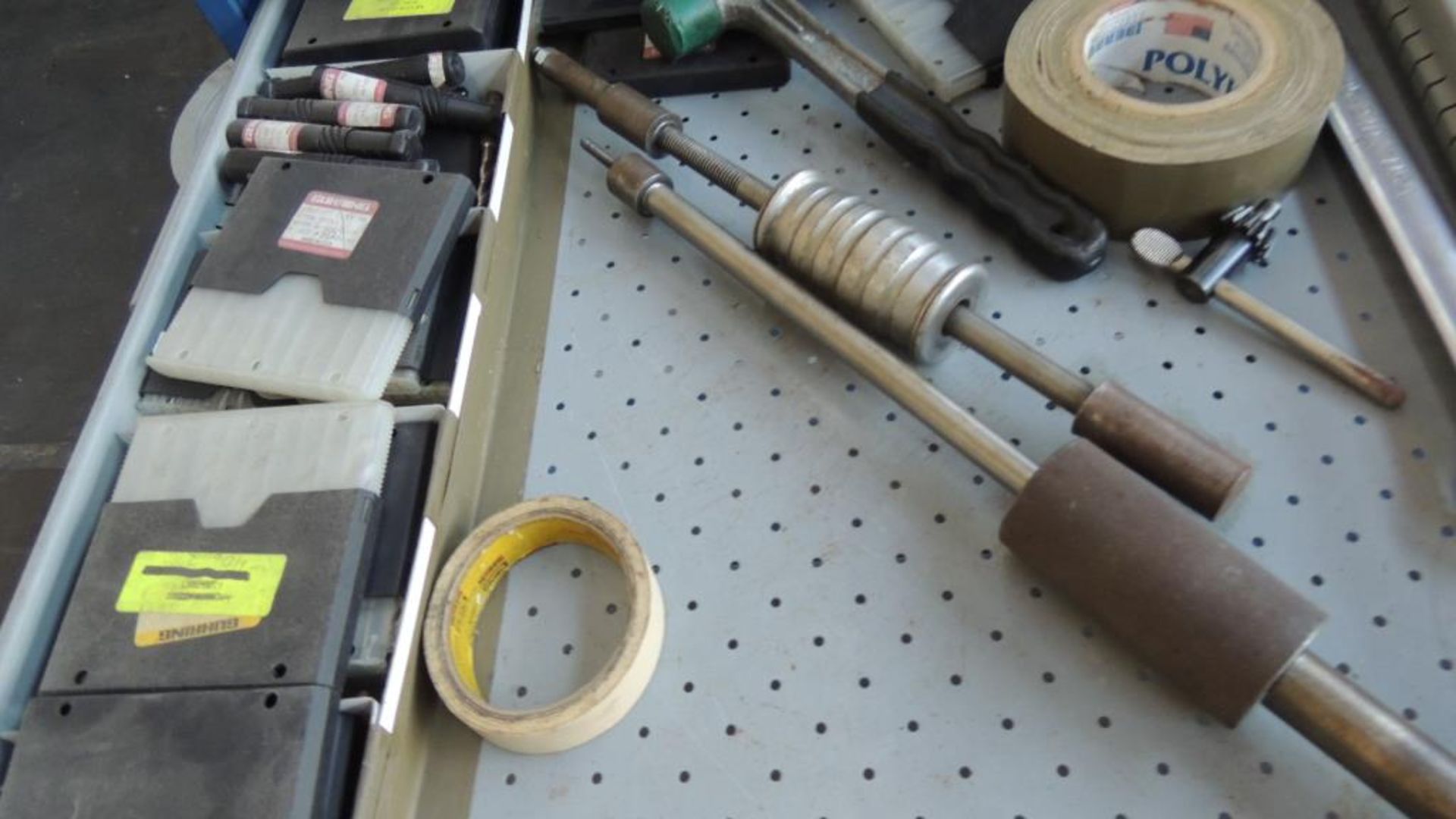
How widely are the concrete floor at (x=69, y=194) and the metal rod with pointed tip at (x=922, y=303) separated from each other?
1.29m

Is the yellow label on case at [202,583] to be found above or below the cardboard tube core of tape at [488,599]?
above

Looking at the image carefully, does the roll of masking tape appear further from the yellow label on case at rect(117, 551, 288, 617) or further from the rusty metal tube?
the yellow label on case at rect(117, 551, 288, 617)

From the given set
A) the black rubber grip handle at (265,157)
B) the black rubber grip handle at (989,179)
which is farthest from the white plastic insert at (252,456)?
the black rubber grip handle at (989,179)

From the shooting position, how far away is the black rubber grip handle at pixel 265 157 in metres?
0.89

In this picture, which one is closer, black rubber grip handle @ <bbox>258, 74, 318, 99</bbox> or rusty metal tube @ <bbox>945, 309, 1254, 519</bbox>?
rusty metal tube @ <bbox>945, 309, 1254, 519</bbox>

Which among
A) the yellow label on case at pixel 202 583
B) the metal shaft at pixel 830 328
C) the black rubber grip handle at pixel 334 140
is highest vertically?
the black rubber grip handle at pixel 334 140

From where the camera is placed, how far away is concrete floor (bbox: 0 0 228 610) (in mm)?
1636

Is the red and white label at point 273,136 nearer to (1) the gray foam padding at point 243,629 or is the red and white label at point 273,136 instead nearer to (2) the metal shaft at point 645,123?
(2) the metal shaft at point 645,123

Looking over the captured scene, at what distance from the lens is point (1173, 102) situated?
85 centimetres

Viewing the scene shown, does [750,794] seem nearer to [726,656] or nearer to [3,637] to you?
[726,656]

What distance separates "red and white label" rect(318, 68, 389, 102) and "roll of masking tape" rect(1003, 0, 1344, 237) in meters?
0.54

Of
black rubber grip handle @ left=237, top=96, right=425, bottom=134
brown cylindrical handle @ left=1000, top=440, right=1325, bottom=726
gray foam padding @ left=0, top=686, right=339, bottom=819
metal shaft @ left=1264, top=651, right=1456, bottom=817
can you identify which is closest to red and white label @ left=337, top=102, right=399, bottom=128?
black rubber grip handle @ left=237, top=96, right=425, bottom=134

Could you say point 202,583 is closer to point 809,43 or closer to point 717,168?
point 717,168

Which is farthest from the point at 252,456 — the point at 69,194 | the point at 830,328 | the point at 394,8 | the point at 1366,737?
the point at 69,194
